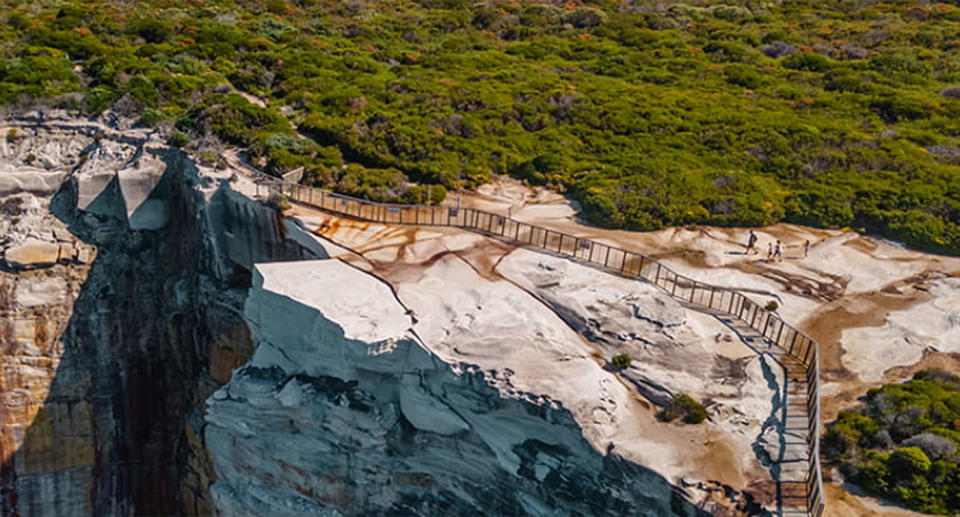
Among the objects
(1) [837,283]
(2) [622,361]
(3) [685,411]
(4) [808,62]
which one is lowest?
(3) [685,411]

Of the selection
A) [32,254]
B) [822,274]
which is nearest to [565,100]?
[822,274]

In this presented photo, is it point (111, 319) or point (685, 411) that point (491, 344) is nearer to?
point (685, 411)

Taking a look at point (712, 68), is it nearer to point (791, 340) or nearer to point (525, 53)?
point (525, 53)

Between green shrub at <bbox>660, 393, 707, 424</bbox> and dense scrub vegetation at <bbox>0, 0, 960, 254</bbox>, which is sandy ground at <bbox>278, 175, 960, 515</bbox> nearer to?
green shrub at <bbox>660, 393, 707, 424</bbox>

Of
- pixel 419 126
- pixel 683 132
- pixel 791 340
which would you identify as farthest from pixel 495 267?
pixel 683 132

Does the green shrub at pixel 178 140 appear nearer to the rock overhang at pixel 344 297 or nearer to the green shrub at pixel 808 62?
the rock overhang at pixel 344 297

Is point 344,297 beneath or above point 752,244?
beneath

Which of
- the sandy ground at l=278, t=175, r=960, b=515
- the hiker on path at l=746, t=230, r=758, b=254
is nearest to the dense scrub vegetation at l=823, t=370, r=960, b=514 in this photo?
the sandy ground at l=278, t=175, r=960, b=515
